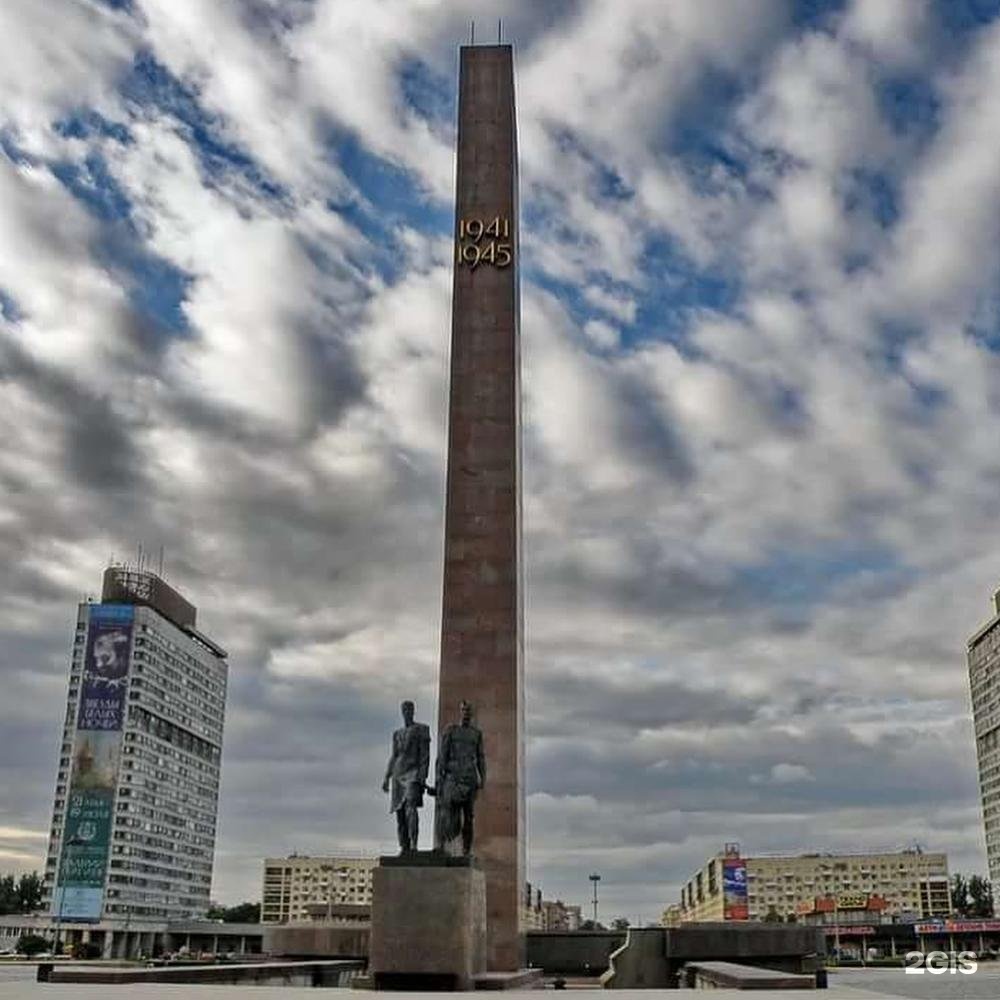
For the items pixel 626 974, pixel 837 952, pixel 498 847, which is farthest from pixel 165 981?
pixel 837 952

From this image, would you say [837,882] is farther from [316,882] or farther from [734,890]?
[316,882]

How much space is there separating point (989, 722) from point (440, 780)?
364ft

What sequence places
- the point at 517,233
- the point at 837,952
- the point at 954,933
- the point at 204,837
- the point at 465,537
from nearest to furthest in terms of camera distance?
the point at 465,537 → the point at 517,233 → the point at 837,952 → the point at 954,933 → the point at 204,837

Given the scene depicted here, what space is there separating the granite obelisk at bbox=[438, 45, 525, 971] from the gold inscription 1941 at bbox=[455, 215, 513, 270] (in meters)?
0.02

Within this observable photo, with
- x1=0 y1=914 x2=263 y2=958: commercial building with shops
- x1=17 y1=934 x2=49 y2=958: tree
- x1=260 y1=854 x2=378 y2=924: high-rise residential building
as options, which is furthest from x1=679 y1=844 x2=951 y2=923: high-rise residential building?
x1=17 y1=934 x2=49 y2=958: tree

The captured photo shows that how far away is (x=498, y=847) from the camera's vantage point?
23797 mm

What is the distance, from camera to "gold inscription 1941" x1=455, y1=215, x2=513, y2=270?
2808 centimetres

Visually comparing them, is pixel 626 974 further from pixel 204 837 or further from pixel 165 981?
pixel 204 837

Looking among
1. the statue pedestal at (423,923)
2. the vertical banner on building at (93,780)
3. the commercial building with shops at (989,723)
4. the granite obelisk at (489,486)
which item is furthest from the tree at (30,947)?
the commercial building with shops at (989,723)

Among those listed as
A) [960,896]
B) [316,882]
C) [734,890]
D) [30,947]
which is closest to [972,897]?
[960,896]

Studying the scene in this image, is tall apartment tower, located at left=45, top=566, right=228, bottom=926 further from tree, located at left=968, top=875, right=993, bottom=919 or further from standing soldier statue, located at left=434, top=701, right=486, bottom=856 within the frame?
standing soldier statue, located at left=434, top=701, right=486, bottom=856

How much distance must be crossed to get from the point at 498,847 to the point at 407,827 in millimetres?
7816

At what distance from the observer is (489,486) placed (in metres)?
26.2

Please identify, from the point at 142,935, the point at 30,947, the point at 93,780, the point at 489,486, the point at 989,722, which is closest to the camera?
the point at 489,486
